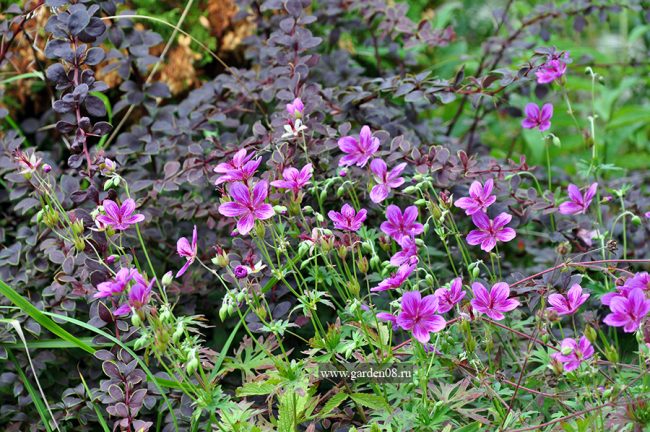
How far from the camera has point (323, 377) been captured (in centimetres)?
154

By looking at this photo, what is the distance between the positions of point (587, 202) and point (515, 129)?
6.80 feet

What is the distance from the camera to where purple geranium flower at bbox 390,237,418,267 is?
153 centimetres

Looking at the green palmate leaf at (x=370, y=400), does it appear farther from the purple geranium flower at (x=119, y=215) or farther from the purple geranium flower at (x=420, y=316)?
the purple geranium flower at (x=119, y=215)

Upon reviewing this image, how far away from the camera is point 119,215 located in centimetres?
154

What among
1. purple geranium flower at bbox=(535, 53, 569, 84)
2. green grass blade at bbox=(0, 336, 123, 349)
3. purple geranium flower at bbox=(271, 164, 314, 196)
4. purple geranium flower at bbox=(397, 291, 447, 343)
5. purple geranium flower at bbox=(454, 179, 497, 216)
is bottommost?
green grass blade at bbox=(0, 336, 123, 349)

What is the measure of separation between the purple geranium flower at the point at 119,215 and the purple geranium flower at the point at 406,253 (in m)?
0.49

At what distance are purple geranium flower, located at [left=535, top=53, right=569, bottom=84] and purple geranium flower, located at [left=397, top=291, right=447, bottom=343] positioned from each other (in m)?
0.77

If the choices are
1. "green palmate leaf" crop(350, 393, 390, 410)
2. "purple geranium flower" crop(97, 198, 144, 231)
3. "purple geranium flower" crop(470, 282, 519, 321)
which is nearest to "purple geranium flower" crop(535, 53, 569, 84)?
"purple geranium flower" crop(470, 282, 519, 321)

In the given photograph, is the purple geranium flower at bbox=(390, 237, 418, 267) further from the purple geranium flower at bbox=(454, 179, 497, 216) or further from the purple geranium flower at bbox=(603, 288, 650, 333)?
the purple geranium flower at bbox=(603, 288, 650, 333)

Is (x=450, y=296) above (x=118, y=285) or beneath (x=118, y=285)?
beneath

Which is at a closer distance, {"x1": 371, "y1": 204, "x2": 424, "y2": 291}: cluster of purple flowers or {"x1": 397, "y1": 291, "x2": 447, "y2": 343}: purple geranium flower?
{"x1": 397, "y1": 291, "x2": 447, "y2": 343}: purple geranium flower

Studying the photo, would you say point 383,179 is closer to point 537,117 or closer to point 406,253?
point 406,253

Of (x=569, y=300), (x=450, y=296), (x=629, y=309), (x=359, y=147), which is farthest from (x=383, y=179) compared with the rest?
(x=629, y=309)

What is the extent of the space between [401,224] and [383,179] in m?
0.11
